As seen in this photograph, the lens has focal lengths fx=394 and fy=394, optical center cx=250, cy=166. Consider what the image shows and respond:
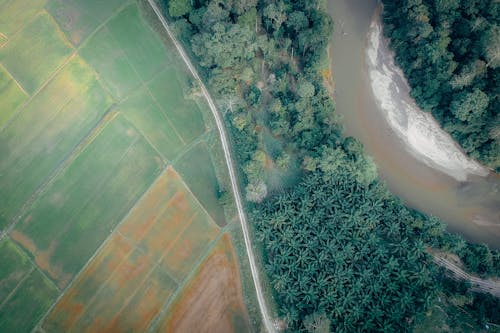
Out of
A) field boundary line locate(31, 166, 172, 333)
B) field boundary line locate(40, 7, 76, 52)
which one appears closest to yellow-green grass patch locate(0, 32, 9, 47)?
field boundary line locate(40, 7, 76, 52)

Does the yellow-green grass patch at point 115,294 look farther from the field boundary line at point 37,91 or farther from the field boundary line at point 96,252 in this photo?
the field boundary line at point 37,91

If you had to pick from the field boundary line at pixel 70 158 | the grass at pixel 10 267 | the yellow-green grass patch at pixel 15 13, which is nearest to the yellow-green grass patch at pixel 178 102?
the field boundary line at pixel 70 158

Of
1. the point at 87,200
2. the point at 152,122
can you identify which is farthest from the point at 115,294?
the point at 152,122

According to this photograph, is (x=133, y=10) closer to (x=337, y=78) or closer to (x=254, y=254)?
(x=337, y=78)

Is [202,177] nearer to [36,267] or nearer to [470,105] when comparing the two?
[36,267]

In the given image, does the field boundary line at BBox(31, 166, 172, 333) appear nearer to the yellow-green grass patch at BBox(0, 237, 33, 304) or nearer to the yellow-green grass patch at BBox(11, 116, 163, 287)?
the yellow-green grass patch at BBox(11, 116, 163, 287)

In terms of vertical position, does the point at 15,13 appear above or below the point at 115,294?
above

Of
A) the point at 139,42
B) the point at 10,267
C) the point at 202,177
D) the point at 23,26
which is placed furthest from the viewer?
the point at 139,42
